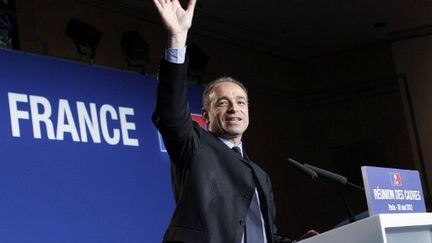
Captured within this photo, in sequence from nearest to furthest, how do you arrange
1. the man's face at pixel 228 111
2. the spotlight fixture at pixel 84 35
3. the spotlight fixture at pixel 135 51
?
the man's face at pixel 228 111 → the spotlight fixture at pixel 84 35 → the spotlight fixture at pixel 135 51

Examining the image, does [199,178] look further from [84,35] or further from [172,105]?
[84,35]

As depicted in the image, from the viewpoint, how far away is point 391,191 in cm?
175

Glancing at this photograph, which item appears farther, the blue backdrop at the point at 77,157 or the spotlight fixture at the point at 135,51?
the spotlight fixture at the point at 135,51

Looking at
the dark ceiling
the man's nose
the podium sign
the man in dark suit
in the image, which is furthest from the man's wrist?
the dark ceiling

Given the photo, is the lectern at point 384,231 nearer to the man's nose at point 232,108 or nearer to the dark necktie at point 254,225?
the dark necktie at point 254,225

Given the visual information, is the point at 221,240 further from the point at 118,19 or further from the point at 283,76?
the point at 283,76

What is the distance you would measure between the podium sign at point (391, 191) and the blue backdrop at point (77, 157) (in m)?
2.54

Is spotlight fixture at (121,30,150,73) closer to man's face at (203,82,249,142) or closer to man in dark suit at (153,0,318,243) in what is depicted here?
man's face at (203,82,249,142)

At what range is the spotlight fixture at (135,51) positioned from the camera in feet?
18.1

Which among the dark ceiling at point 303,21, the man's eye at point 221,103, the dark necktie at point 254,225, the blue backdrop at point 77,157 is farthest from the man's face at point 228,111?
the dark ceiling at point 303,21

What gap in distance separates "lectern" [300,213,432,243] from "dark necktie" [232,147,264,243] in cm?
28

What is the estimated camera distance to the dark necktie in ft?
6.23

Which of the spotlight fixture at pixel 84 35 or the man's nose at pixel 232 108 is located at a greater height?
the spotlight fixture at pixel 84 35

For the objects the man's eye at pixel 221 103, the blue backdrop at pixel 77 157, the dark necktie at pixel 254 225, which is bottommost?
the dark necktie at pixel 254 225
